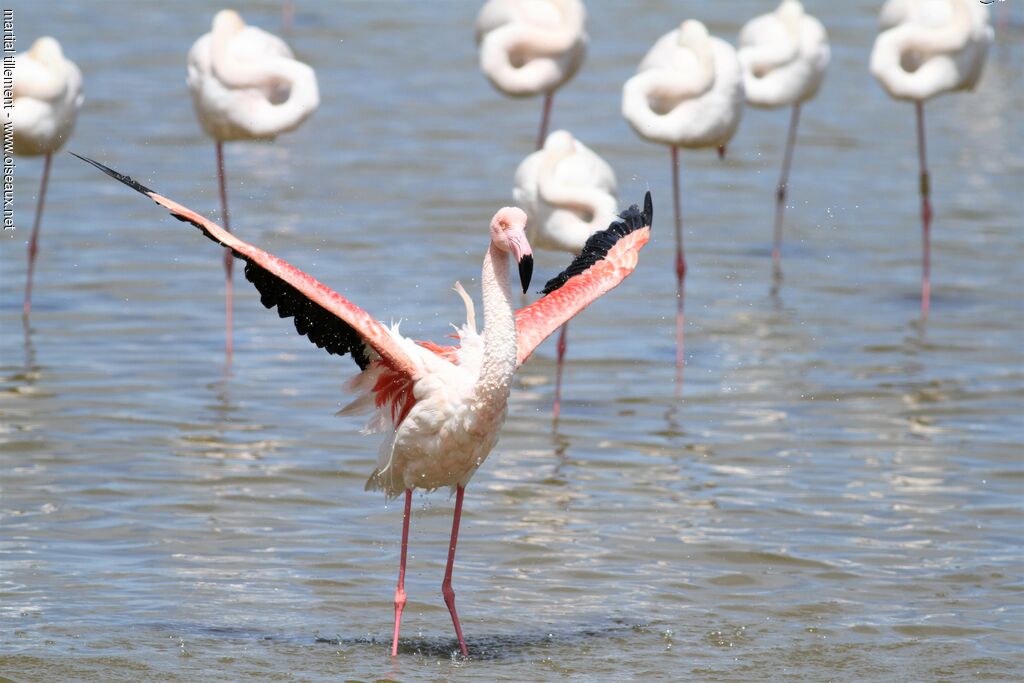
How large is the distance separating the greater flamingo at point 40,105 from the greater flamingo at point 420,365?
14.3 ft

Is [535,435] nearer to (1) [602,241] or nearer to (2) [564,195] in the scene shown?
(2) [564,195]

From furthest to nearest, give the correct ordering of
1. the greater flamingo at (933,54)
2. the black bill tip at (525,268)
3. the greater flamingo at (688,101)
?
the greater flamingo at (933,54), the greater flamingo at (688,101), the black bill tip at (525,268)

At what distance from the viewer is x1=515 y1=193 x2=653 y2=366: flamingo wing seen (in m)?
6.14

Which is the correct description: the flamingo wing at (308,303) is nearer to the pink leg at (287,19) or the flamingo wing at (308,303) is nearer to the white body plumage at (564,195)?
the white body plumage at (564,195)

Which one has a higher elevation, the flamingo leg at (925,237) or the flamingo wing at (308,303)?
the flamingo leg at (925,237)

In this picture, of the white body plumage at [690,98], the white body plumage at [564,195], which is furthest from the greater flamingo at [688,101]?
the white body plumage at [564,195]

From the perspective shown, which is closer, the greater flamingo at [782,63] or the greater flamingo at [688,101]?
the greater flamingo at [688,101]

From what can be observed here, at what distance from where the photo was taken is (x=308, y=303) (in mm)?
5391

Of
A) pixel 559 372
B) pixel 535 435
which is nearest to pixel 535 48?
pixel 559 372

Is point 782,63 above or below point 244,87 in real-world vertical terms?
above

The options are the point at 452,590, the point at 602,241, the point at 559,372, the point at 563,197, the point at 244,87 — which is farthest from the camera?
the point at 244,87

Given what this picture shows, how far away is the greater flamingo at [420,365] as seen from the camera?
5.33 meters

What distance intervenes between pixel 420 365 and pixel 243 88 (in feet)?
15.1

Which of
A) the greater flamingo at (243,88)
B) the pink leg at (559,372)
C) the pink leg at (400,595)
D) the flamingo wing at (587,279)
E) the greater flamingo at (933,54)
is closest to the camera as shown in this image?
the pink leg at (400,595)
